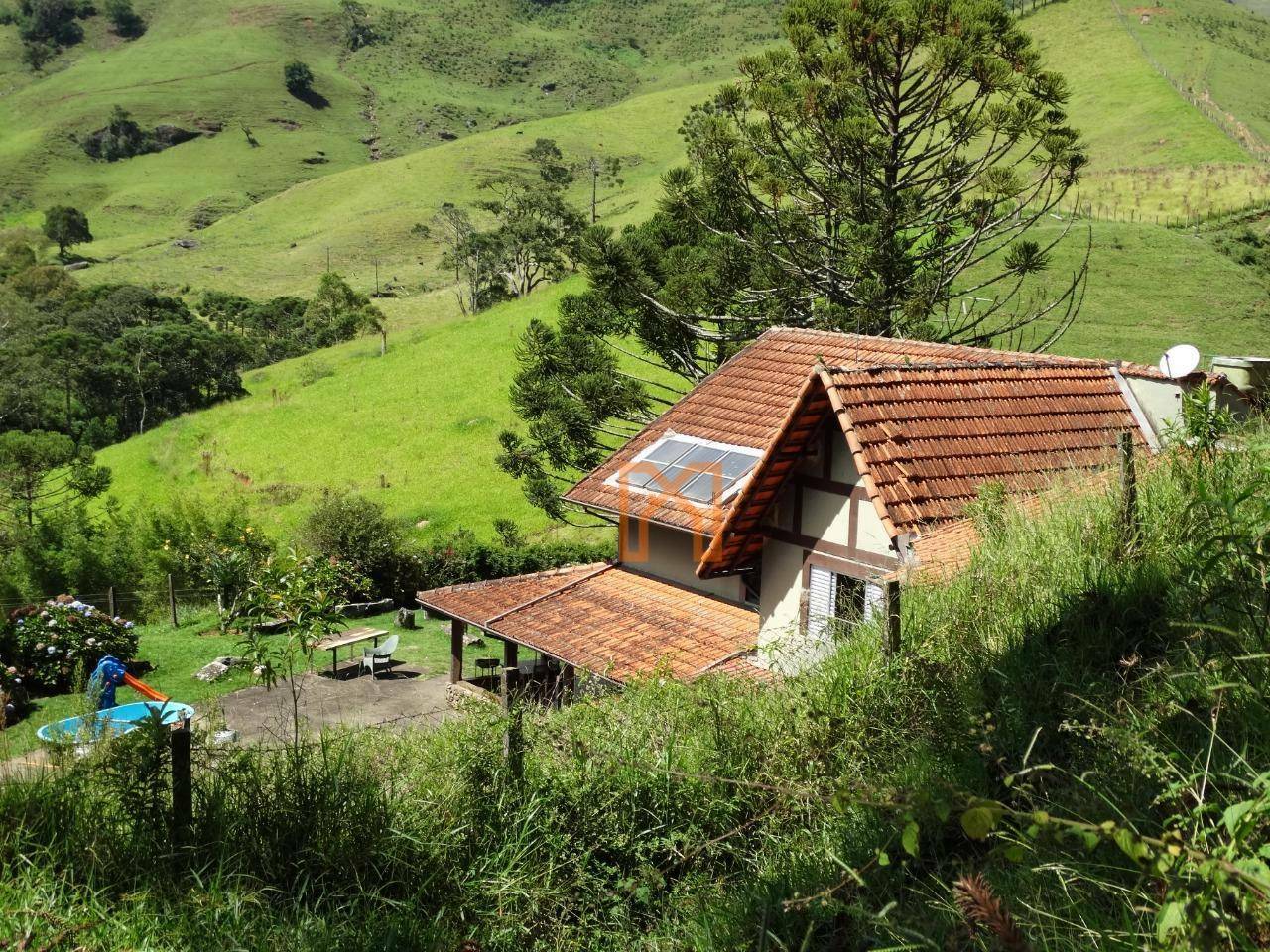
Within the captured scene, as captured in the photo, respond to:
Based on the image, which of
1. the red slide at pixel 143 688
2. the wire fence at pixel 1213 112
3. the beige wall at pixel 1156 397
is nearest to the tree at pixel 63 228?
the wire fence at pixel 1213 112

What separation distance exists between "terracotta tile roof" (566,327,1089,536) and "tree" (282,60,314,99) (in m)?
164

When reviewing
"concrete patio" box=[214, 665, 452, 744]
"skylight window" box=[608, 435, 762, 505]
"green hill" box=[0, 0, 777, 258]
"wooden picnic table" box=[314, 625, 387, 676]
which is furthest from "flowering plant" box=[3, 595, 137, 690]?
"green hill" box=[0, 0, 777, 258]

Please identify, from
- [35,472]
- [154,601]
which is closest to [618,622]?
[154,601]

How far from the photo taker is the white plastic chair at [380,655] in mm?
19047

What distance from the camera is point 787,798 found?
197 inches

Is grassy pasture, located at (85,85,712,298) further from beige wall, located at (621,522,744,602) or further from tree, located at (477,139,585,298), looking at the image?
beige wall, located at (621,522,744,602)

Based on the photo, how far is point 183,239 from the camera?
344 ft

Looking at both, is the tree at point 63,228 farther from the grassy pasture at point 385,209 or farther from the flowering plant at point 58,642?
the flowering plant at point 58,642

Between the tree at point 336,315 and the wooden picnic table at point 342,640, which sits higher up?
the tree at point 336,315

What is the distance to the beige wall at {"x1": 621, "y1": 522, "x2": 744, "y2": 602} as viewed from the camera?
1298 cm

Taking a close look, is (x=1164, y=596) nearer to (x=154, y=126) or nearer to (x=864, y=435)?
(x=864, y=435)

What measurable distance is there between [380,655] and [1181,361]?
46.1 ft

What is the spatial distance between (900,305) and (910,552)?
11379 millimetres

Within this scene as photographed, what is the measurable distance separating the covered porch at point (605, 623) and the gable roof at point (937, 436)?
0.97m
